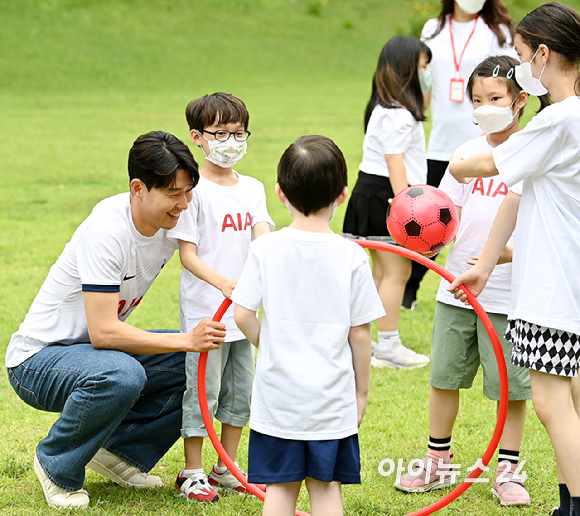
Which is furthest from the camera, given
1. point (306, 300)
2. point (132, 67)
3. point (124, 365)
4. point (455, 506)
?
point (132, 67)

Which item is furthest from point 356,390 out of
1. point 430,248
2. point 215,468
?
point 215,468

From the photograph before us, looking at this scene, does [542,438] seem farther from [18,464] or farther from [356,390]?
[18,464]

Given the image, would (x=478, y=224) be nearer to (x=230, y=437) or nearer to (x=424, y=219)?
(x=424, y=219)

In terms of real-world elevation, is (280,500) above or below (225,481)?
above

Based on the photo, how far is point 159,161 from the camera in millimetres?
2857

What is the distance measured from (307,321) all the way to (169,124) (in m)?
13.0

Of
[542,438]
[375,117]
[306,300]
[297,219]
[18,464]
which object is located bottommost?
[18,464]

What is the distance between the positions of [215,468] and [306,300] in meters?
1.28

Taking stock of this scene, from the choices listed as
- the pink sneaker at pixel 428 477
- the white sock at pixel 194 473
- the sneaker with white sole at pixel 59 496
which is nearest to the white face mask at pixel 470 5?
the pink sneaker at pixel 428 477

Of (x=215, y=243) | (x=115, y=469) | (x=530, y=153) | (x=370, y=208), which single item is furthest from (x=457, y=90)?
(x=115, y=469)

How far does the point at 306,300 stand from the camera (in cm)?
233

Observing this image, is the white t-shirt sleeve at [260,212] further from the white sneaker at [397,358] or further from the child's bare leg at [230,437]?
the white sneaker at [397,358]

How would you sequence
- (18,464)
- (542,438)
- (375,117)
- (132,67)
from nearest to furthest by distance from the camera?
(18,464) → (542,438) → (375,117) → (132,67)

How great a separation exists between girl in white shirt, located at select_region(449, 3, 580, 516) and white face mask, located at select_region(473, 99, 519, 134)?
0.31 metres
